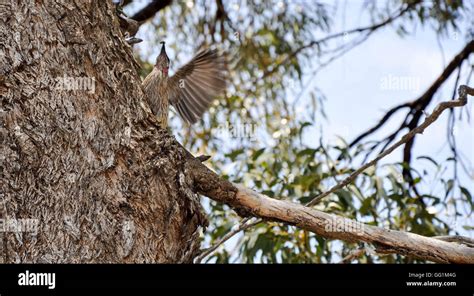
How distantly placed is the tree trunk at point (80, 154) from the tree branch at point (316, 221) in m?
0.11

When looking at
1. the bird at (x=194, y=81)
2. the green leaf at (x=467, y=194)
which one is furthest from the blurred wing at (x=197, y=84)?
the green leaf at (x=467, y=194)

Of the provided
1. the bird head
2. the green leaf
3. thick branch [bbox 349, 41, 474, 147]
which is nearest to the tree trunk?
the bird head

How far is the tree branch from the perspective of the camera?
2188 mm

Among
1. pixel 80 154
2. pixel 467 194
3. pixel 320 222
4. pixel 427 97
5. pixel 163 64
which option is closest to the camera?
pixel 80 154

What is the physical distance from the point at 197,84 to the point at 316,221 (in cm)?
130

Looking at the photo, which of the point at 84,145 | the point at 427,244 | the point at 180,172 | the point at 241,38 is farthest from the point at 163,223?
the point at 241,38

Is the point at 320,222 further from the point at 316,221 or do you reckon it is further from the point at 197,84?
the point at 197,84

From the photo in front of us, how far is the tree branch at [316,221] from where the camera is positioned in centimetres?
219

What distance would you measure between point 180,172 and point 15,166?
42 cm

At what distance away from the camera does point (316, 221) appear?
220 cm

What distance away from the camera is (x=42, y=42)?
81.4 inches

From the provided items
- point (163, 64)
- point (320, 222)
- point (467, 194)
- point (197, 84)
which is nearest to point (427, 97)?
point (467, 194)

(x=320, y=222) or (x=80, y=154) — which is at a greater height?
(x=80, y=154)
